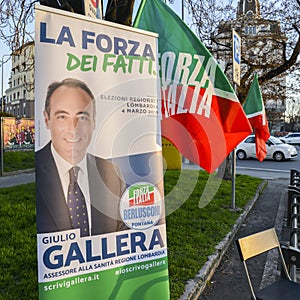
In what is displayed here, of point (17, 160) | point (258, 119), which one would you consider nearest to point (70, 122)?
point (258, 119)

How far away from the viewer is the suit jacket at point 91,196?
7.55 ft

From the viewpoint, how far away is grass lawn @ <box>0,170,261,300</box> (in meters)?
3.69

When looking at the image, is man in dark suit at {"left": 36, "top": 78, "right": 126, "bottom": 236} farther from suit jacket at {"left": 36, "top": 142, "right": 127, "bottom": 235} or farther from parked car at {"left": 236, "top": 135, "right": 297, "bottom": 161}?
parked car at {"left": 236, "top": 135, "right": 297, "bottom": 161}

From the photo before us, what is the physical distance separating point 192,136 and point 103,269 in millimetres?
1553

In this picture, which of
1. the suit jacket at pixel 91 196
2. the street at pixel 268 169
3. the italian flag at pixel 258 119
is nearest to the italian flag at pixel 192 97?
Result: the suit jacket at pixel 91 196

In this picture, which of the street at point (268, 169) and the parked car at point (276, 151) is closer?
the street at point (268, 169)

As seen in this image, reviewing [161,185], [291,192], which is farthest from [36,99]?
[291,192]

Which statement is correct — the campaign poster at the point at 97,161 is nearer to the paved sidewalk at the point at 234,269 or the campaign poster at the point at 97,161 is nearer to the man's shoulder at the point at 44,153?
the man's shoulder at the point at 44,153

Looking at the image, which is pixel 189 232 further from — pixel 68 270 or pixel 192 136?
pixel 68 270

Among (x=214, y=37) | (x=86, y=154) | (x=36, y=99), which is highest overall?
(x=214, y=37)

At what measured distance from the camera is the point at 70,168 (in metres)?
2.41

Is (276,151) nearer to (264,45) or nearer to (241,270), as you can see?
(264,45)

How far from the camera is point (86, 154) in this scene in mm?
2469

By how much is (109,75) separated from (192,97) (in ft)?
3.46
